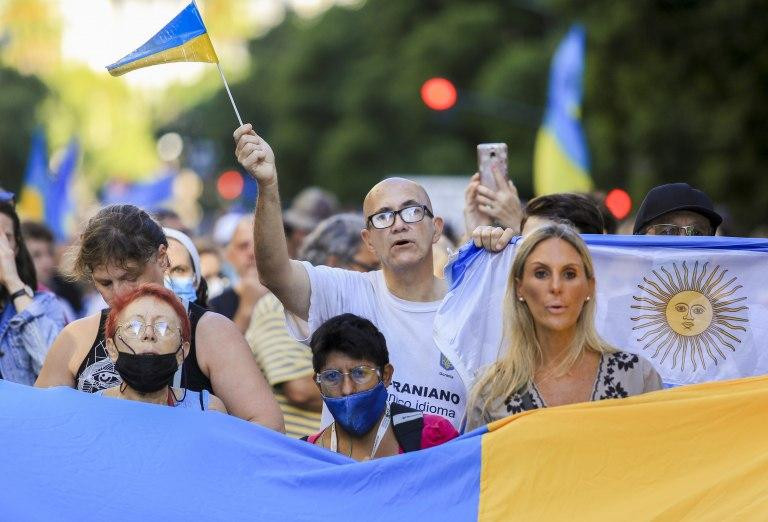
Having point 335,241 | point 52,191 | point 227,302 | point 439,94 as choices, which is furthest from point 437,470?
point 52,191

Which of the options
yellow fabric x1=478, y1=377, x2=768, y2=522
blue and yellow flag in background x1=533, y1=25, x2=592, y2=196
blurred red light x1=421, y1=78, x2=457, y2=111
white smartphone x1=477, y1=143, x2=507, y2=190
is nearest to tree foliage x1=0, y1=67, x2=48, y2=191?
blue and yellow flag in background x1=533, y1=25, x2=592, y2=196

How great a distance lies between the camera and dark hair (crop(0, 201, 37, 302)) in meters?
6.04

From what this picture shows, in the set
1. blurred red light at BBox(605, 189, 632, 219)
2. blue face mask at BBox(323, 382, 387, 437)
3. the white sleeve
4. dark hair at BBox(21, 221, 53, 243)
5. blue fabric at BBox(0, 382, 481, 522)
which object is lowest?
blue fabric at BBox(0, 382, 481, 522)

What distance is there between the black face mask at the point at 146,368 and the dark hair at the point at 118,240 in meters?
0.47

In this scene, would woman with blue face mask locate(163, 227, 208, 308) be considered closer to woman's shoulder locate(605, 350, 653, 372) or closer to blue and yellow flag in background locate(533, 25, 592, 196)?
woman's shoulder locate(605, 350, 653, 372)

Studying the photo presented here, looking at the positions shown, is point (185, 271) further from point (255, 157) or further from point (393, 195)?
point (255, 157)

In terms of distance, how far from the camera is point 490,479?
14.5 ft

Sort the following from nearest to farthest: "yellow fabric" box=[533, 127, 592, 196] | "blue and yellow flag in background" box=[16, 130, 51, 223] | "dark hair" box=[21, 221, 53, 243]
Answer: "dark hair" box=[21, 221, 53, 243]
"yellow fabric" box=[533, 127, 592, 196]
"blue and yellow flag in background" box=[16, 130, 51, 223]

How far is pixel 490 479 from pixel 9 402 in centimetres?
160

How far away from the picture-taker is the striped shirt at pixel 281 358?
6676mm

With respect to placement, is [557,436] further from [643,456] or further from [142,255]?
[142,255]

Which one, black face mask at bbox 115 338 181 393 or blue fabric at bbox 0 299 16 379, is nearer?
black face mask at bbox 115 338 181 393

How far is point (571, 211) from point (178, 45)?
173 centimetres

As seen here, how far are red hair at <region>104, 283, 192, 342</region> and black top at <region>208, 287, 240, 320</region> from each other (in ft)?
10.4
